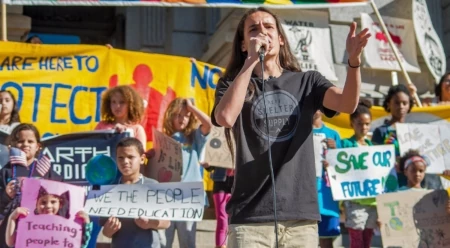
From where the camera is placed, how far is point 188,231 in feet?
21.3

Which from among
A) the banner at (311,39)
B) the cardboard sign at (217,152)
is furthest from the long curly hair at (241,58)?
the banner at (311,39)

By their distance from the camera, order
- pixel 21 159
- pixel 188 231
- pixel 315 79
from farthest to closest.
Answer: pixel 188 231
pixel 21 159
pixel 315 79

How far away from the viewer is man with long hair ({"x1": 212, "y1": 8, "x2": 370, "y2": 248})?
3.22 metres

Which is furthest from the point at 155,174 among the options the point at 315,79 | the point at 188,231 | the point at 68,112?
the point at 315,79

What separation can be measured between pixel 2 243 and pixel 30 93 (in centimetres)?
233

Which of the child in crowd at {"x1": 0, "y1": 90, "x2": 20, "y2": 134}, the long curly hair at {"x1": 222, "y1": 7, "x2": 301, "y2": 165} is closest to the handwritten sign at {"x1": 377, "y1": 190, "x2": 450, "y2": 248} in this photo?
the child in crowd at {"x1": 0, "y1": 90, "x2": 20, "y2": 134}

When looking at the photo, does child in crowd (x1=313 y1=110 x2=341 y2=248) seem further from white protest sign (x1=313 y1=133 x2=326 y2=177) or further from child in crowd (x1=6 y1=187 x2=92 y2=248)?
child in crowd (x1=6 y1=187 x2=92 y2=248)

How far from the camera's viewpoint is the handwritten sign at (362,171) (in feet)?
22.8

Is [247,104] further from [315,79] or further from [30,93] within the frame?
[30,93]

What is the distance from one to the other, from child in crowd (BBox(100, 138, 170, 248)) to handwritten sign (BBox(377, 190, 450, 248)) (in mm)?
1832

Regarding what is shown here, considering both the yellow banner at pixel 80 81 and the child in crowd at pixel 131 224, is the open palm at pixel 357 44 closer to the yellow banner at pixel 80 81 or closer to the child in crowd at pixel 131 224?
the child in crowd at pixel 131 224

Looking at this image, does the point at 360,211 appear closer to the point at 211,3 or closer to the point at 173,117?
the point at 173,117

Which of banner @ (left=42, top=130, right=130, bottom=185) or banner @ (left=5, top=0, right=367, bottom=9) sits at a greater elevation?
banner @ (left=5, top=0, right=367, bottom=9)

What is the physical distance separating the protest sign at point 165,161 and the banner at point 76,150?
0.26 m
